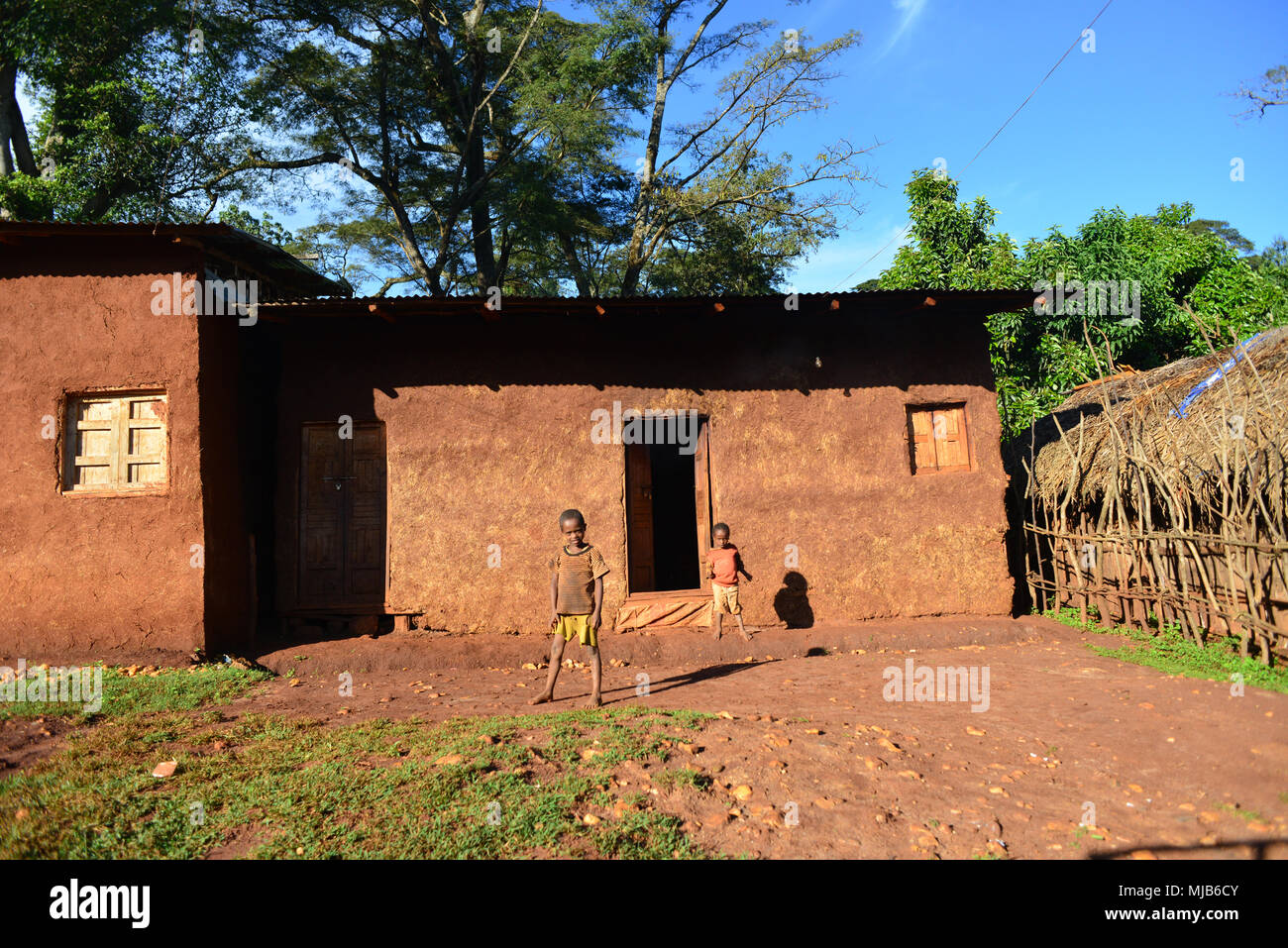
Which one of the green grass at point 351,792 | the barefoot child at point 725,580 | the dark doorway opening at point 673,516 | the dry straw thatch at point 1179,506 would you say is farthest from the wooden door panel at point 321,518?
the dry straw thatch at point 1179,506

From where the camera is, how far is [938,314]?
8719mm

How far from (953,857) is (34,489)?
8563 mm

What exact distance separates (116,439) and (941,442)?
8984mm

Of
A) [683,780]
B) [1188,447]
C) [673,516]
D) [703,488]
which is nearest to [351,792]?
[683,780]

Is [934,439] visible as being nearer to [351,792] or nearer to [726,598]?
[726,598]

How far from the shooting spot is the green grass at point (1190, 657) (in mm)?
5898

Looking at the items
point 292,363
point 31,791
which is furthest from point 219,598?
point 31,791

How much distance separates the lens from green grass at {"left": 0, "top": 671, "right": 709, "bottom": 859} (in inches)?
144

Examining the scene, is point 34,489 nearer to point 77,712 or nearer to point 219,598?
point 219,598

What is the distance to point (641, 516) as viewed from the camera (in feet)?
31.0

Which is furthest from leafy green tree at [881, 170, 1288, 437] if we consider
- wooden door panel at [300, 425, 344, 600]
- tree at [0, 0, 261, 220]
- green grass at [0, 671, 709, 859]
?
tree at [0, 0, 261, 220]

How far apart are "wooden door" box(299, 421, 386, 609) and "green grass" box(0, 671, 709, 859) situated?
303 cm

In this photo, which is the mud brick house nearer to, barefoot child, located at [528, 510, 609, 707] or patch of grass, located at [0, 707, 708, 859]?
barefoot child, located at [528, 510, 609, 707]

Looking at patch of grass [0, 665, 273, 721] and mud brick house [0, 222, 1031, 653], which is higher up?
mud brick house [0, 222, 1031, 653]
